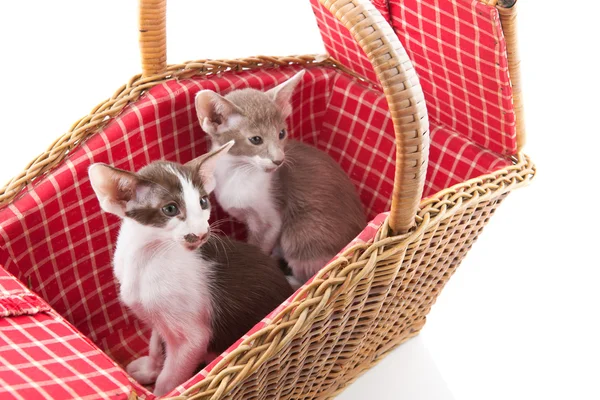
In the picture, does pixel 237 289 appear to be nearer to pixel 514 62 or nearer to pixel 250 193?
pixel 250 193

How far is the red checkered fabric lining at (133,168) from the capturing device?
5.19ft

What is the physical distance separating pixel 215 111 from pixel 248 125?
0.30 feet

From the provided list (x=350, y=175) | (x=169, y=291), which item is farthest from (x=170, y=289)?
(x=350, y=175)

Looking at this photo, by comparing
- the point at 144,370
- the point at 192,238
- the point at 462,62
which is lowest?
the point at 144,370

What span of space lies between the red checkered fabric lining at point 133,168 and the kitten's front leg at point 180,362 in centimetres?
26

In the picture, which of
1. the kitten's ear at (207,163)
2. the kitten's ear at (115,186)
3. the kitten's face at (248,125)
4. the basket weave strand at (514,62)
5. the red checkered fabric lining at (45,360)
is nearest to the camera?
the red checkered fabric lining at (45,360)

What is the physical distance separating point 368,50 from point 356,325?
2.15ft

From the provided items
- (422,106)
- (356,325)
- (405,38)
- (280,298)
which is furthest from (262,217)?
(422,106)

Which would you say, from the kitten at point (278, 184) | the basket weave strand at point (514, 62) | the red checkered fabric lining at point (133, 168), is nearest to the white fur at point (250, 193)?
the kitten at point (278, 184)

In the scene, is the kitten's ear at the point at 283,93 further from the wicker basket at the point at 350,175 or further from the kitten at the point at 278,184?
the wicker basket at the point at 350,175

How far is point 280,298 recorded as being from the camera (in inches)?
62.5

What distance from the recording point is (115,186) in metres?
1.30

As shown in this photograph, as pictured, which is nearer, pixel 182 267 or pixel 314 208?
pixel 182 267

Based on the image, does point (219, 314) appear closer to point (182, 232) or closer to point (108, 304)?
point (182, 232)
